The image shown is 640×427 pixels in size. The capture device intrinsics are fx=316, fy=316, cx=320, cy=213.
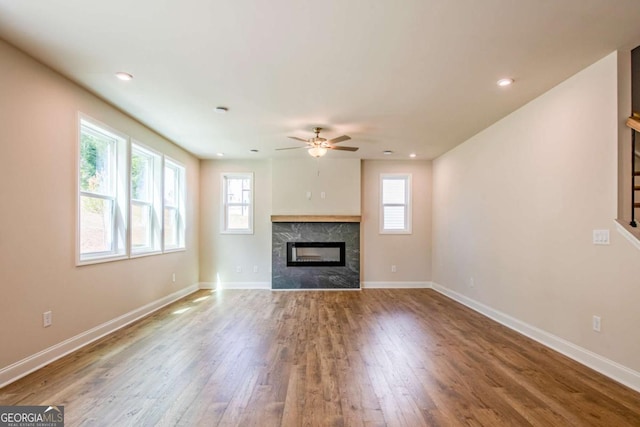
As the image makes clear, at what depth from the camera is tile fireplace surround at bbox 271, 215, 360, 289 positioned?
6.40 meters

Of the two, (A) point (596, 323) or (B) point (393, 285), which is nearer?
(A) point (596, 323)

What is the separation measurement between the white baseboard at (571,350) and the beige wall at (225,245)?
4.06m

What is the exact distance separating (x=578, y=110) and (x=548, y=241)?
1311mm

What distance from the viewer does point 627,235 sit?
2.50 meters

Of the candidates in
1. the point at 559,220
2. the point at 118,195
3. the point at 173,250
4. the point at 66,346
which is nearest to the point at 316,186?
the point at 173,250

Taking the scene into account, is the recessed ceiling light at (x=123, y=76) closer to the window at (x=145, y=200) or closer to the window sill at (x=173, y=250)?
the window at (x=145, y=200)

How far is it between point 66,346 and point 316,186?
4.59 meters

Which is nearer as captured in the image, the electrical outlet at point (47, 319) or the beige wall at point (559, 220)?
the beige wall at point (559, 220)

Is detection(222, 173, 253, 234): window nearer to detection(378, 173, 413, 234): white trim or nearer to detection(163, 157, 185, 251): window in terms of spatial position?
detection(163, 157, 185, 251): window

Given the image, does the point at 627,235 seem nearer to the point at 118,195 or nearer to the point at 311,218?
the point at 311,218

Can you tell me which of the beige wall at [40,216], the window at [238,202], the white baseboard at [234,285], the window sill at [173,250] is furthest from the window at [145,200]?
the white baseboard at [234,285]

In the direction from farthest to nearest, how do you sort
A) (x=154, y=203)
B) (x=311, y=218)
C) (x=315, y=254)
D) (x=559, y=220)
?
(x=315, y=254)
(x=311, y=218)
(x=154, y=203)
(x=559, y=220)

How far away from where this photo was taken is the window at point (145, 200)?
14.4 ft

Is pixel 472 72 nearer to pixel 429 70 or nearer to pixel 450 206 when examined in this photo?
pixel 429 70
